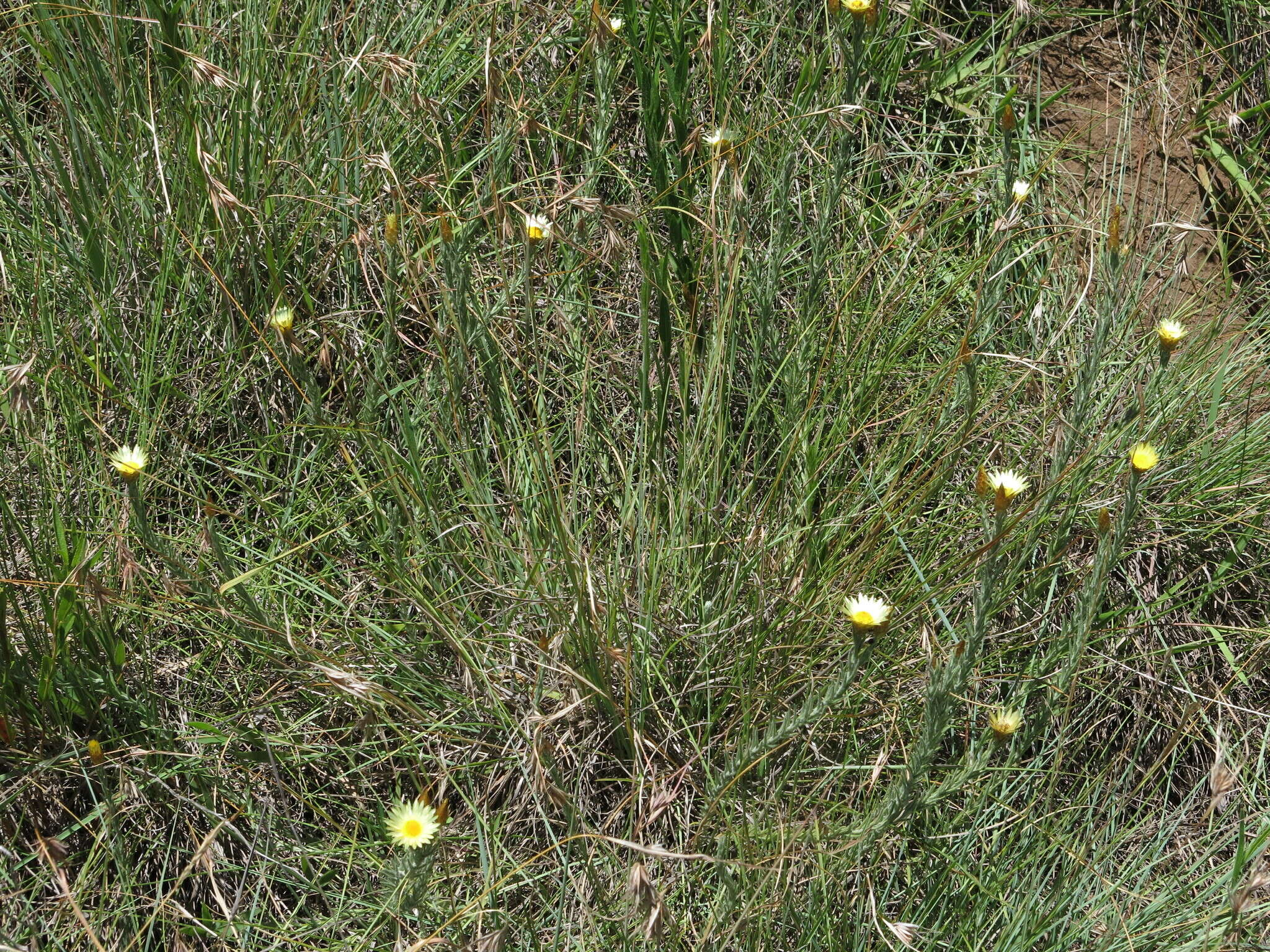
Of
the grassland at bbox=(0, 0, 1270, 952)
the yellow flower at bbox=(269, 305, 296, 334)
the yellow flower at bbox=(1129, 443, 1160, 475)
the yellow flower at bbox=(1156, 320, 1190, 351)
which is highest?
the yellow flower at bbox=(1156, 320, 1190, 351)

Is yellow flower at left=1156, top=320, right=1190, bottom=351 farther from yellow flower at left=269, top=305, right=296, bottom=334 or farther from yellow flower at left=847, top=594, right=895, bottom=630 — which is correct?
yellow flower at left=269, top=305, right=296, bottom=334

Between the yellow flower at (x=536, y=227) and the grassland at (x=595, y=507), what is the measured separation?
0.07 ft

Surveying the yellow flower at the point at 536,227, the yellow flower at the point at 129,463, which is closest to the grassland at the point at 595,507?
the yellow flower at the point at 536,227

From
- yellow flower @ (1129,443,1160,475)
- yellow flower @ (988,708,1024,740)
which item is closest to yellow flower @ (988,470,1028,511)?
yellow flower @ (1129,443,1160,475)

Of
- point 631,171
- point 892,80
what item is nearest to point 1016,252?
point 892,80

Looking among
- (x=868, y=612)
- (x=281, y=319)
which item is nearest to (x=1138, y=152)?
(x=868, y=612)

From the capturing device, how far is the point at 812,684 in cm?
181

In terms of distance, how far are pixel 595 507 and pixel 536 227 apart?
56cm

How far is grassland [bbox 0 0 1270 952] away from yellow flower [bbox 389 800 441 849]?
22 mm

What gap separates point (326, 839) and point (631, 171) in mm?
1524

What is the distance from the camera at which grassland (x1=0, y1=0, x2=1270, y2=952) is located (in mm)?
1639

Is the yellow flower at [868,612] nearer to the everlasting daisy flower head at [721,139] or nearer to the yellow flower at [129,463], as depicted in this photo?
the everlasting daisy flower head at [721,139]

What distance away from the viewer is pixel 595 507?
79.9 inches

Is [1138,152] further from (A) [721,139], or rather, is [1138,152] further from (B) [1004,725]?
(B) [1004,725]
